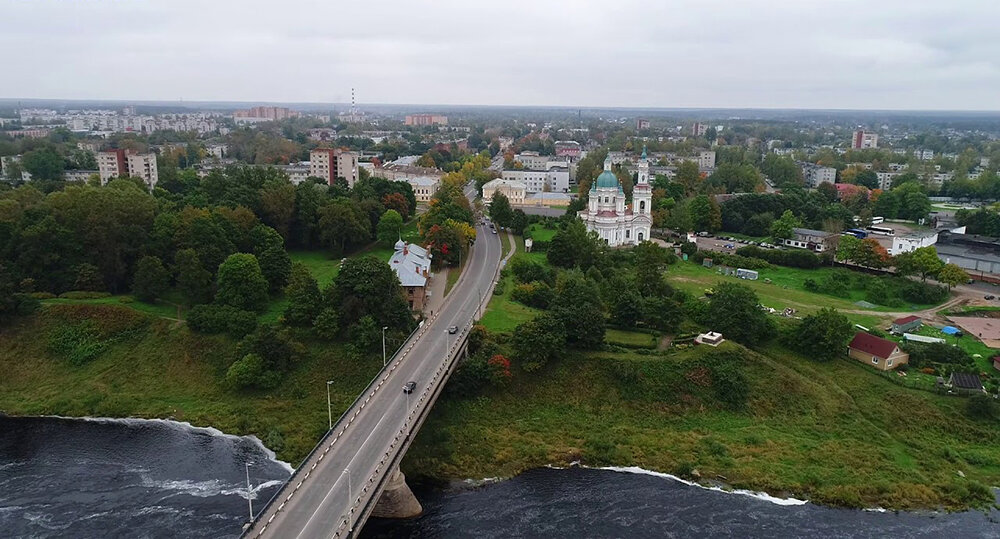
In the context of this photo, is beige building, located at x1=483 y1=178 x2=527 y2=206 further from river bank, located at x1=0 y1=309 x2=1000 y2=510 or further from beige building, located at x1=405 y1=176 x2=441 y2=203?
river bank, located at x1=0 y1=309 x2=1000 y2=510

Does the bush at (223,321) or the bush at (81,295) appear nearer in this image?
the bush at (223,321)

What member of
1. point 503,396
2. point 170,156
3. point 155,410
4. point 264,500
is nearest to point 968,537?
point 503,396

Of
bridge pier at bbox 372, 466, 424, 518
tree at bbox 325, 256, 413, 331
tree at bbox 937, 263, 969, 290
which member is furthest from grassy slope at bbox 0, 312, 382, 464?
tree at bbox 937, 263, 969, 290

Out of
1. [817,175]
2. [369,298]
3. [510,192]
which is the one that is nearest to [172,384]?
[369,298]

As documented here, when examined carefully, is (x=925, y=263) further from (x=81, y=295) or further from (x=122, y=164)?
(x=122, y=164)

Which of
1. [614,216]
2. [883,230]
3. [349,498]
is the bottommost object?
[349,498]

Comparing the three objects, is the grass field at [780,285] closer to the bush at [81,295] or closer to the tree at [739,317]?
the tree at [739,317]

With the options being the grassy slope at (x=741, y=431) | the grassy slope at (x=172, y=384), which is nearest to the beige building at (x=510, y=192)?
the grassy slope at (x=172, y=384)
